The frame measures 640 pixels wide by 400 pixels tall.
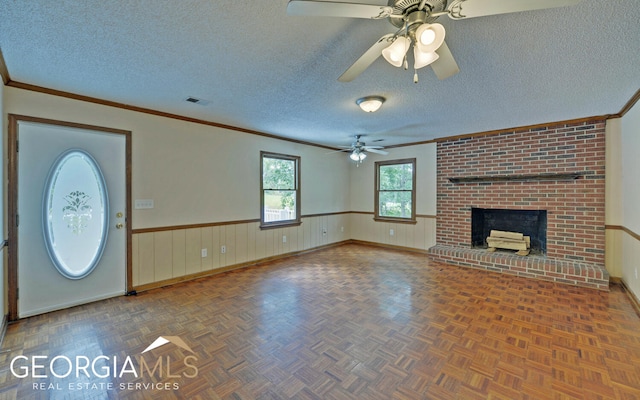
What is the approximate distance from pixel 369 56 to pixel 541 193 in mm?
4264

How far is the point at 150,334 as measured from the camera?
2.51 m

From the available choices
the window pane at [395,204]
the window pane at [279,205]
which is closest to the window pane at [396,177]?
the window pane at [395,204]

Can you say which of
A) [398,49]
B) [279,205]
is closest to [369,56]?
[398,49]

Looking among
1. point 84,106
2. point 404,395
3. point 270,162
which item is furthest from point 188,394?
point 270,162

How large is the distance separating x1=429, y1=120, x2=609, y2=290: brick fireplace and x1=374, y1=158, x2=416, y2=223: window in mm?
810

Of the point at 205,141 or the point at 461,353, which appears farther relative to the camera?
the point at 205,141

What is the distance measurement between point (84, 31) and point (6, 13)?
371 millimetres

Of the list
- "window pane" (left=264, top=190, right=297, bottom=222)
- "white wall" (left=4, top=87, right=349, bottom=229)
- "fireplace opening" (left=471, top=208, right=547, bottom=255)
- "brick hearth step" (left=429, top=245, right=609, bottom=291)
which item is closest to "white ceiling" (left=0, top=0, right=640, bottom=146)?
"white wall" (left=4, top=87, right=349, bottom=229)

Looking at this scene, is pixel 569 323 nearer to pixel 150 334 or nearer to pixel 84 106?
pixel 150 334

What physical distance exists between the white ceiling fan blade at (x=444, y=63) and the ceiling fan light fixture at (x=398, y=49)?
0.22 metres

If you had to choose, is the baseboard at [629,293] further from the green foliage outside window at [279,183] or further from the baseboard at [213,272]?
the green foliage outside window at [279,183]

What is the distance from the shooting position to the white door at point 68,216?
9.38 ft

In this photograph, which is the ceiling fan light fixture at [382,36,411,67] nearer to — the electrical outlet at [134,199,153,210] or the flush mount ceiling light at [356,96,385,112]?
the flush mount ceiling light at [356,96,385,112]

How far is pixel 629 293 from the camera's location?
10.9 ft
